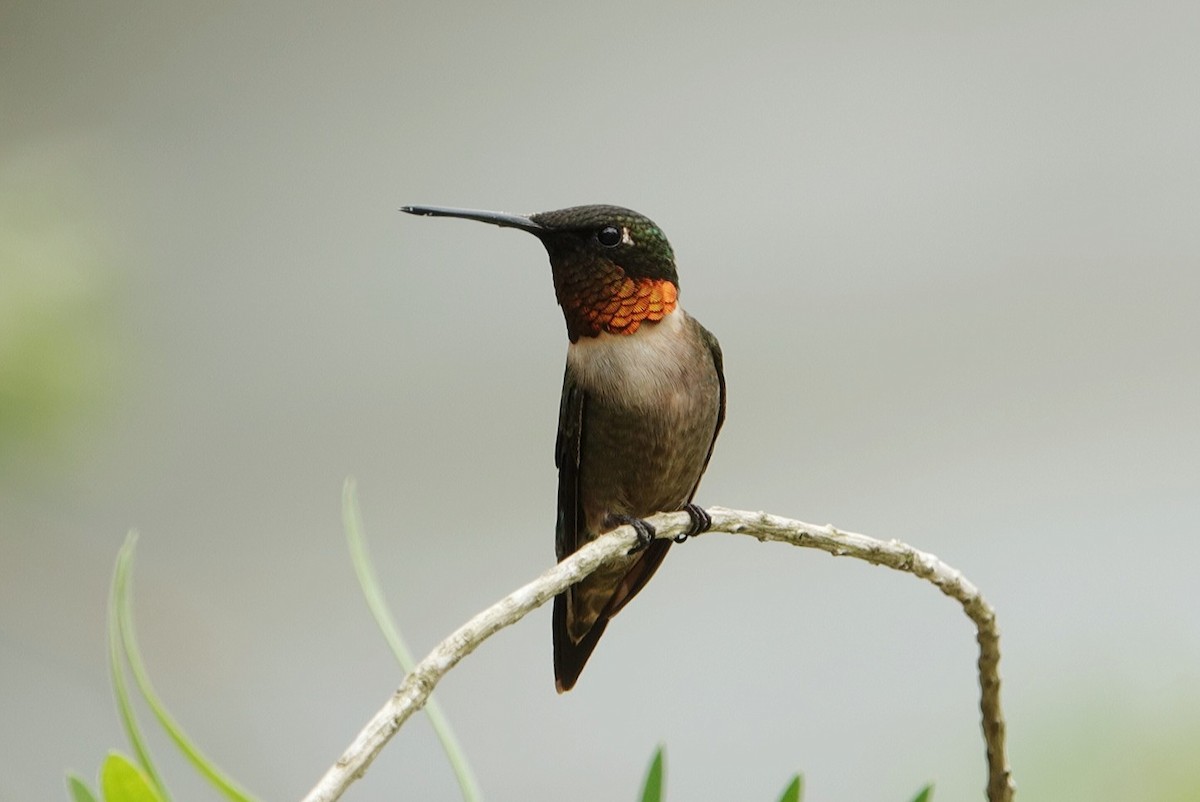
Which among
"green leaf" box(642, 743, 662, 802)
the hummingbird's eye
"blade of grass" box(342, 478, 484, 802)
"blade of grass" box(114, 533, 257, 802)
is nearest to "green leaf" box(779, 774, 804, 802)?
"green leaf" box(642, 743, 662, 802)

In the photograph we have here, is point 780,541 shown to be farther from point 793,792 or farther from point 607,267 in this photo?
point 607,267

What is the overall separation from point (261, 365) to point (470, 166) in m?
0.71

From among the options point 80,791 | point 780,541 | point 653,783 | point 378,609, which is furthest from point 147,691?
point 780,541

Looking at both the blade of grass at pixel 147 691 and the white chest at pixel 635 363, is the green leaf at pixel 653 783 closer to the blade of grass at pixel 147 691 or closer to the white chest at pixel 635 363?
the blade of grass at pixel 147 691

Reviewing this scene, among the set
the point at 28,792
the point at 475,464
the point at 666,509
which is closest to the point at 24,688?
the point at 28,792

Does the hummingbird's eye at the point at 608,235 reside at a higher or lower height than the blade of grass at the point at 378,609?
higher

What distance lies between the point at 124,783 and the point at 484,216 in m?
0.47

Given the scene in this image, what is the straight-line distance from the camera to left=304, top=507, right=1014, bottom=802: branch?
621 mm

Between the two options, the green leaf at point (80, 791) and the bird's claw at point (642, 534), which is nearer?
the green leaf at point (80, 791)

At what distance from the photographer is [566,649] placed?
49.0 inches

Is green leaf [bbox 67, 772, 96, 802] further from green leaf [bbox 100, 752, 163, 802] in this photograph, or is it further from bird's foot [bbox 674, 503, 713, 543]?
bird's foot [bbox 674, 503, 713, 543]

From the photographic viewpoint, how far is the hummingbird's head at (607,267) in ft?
3.38

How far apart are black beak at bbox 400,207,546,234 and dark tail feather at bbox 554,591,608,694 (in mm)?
399

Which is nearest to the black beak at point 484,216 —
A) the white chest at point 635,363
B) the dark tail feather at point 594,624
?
the white chest at point 635,363
